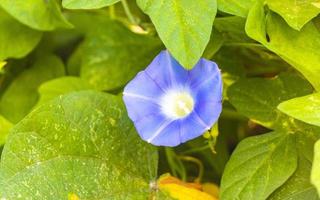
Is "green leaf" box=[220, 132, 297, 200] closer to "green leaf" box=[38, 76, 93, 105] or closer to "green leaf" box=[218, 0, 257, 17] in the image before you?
"green leaf" box=[218, 0, 257, 17]

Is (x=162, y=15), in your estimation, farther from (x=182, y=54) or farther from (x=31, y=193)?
(x=31, y=193)

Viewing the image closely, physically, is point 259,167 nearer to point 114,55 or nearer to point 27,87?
point 114,55

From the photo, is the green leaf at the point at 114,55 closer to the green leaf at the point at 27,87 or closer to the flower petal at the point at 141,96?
the green leaf at the point at 27,87

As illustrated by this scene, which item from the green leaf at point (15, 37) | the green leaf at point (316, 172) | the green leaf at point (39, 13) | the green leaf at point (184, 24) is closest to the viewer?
the green leaf at point (316, 172)

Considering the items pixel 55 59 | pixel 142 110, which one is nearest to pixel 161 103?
pixel 142 110

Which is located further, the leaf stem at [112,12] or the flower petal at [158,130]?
the leaf stem at [112,12]

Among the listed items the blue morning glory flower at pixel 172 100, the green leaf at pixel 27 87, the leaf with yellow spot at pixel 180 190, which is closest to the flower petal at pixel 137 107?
the blue morning glory flower at pixel 172 100

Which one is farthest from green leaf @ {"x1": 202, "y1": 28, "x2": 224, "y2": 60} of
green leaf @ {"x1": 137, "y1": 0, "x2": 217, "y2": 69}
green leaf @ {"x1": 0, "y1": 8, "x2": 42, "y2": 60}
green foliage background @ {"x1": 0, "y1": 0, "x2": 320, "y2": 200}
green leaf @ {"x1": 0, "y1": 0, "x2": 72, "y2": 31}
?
green leaf @ {"x1": 0, "y1": 8, "x2": 42, "y2": 60}

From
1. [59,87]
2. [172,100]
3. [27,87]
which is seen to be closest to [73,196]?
[172,100]
